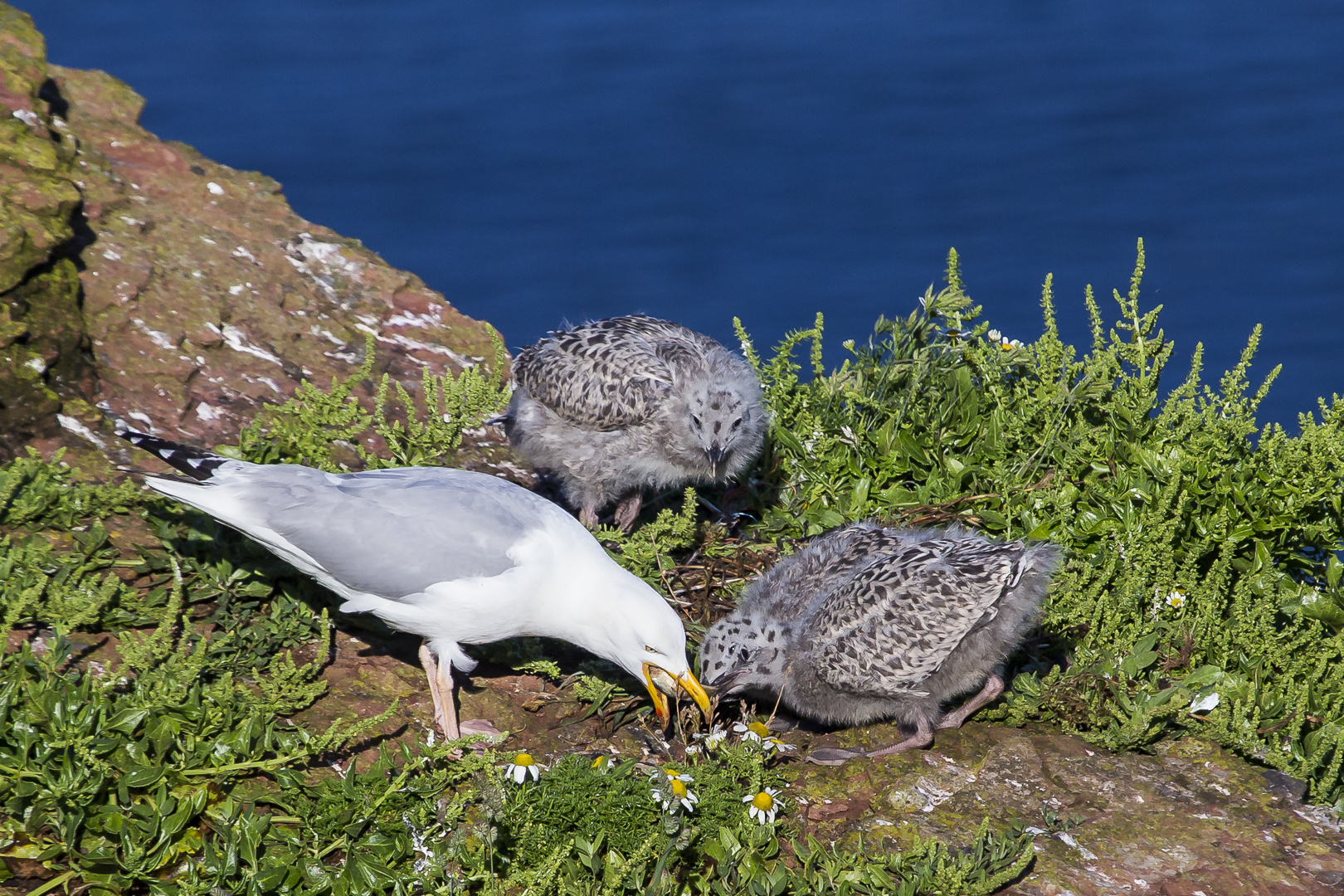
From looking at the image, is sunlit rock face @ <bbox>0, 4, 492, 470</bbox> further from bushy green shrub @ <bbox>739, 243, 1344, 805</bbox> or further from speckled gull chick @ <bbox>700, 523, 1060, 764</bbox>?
speckled gull chick @ <bbox>700, 523, 1060, 764</bbox>

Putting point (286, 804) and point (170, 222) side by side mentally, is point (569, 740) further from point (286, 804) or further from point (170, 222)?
point (170, 222)

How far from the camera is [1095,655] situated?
5.17 m

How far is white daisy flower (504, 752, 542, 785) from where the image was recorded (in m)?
4.14

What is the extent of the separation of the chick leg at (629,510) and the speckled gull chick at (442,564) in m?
1.59

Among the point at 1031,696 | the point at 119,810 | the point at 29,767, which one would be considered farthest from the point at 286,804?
the point at 1031,696

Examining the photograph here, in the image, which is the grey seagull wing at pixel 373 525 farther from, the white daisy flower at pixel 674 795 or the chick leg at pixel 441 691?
the white daisy flower at pixel 674 795

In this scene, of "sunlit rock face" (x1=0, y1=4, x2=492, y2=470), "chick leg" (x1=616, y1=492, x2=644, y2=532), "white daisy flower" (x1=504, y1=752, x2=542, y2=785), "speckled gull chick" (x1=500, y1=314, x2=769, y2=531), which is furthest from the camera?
"chick leg" (x1=616, y1=492, x2=644, y2=532)

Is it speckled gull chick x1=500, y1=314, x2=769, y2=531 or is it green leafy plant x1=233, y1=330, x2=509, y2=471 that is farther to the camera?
speckled gull chick x1=500, y1=314, x2=769, y2=531

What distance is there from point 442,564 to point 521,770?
0.95 m

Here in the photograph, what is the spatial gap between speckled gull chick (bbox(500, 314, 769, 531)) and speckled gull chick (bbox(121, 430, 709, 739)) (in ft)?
4.30

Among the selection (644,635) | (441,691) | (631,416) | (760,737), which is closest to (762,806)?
(760,737)

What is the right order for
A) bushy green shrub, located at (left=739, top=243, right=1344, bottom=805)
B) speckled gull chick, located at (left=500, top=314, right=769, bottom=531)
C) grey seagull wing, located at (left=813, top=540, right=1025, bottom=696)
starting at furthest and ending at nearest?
speckled gull chick, located at (left=500, top=314, right=769, bottom=531), bushy green shrub, located at (left=739, top=243, right=1344, bottom=805), grey seagull wing, located at (left=813, top=540, right=1025, bottom=696)

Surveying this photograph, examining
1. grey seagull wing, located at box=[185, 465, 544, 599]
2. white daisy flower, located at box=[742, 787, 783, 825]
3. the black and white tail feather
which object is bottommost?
white daisy flower, located at box=[742, 787, 783, 825]

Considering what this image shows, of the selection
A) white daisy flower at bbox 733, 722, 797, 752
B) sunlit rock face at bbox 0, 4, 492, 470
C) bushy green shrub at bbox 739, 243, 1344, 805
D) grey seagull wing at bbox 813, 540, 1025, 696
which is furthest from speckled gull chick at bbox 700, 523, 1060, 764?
sunlit rock face at bbox 0, 4, 492, 470
